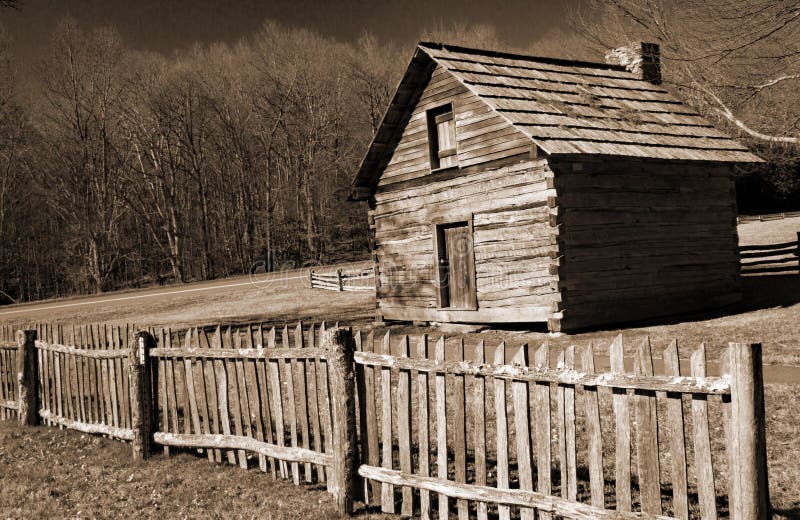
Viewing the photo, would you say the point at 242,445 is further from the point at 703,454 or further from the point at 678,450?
the point at 703,454

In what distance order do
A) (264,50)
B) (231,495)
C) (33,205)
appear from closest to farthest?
(231,495) < (33,205) < (264,50)

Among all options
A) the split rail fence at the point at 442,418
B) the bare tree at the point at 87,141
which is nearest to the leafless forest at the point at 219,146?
the bare tree at the point at 87,141

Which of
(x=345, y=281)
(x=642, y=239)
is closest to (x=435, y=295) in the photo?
(x=642, y=239)

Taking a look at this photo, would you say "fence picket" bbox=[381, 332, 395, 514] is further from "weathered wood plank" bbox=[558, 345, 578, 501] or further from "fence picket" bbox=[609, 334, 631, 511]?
"fence picket" bbox=[609, 334, 631, 511]

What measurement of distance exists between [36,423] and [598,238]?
1168cm

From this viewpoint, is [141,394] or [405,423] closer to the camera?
[405,423]

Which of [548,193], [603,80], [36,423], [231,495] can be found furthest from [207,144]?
[231,495]

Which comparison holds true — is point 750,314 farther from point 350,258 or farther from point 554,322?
point 350,258

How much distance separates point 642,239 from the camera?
16.4m

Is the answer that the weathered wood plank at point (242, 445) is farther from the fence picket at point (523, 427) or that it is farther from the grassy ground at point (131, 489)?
the fence picket at point (523, 427)

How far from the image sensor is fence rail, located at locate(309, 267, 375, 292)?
2959 cm

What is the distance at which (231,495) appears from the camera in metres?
6.37

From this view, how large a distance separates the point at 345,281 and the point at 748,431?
27162 millimetres

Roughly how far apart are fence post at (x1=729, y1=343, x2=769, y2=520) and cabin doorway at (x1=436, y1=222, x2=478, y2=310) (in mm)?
12925
